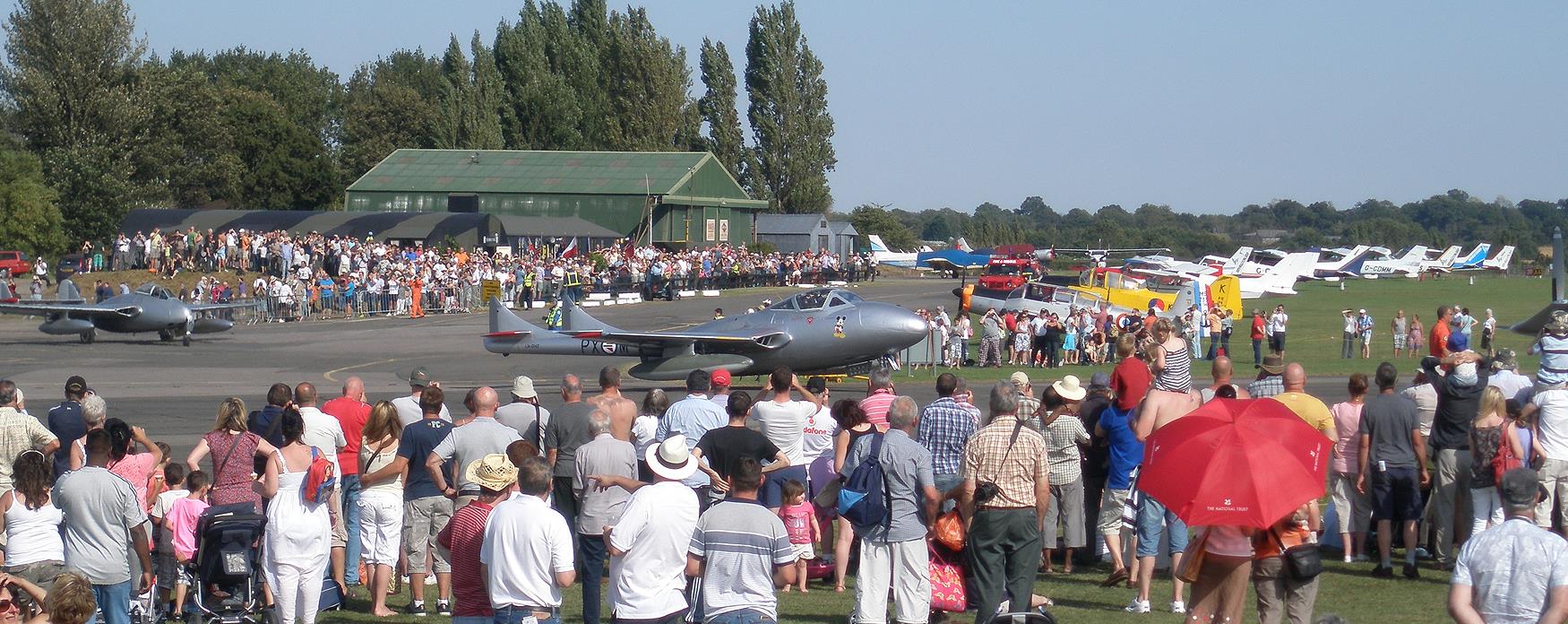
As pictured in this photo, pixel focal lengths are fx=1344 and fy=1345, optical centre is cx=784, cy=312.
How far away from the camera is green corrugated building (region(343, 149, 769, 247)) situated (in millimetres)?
69000

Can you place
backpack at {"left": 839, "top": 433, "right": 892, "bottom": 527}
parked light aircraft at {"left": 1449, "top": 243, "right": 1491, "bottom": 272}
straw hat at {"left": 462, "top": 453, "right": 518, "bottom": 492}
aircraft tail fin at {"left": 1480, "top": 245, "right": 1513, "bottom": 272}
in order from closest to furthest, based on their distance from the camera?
straw hat at {"left": 462, "top": 453, "right": 518, "bottom": 492} < backpack at {"left": 839, "top": 433, "right": 892, "bottom": 527} < aircraft tail fin at {"left": 1480, "top": 245, "right": 1513, "bottom": 272} < parked light aircraft at {"left": 1449, "top": 243, "right": 1491, "bottom": 272}

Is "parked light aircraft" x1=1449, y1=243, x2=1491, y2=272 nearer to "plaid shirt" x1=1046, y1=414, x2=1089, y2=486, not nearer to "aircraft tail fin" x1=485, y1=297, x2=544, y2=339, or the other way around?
"aircraft tail fin" x1=485, y1=297, x2=544, y2=339

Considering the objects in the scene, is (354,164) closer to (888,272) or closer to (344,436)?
(888,272)

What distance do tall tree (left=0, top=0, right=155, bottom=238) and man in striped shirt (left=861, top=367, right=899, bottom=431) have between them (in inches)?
2324

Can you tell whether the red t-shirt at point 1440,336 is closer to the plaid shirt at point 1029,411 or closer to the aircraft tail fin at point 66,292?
the plaid shirt at point 1029,411

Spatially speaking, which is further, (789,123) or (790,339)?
(789,123)

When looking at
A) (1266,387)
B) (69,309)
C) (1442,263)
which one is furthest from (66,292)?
(1442,263)

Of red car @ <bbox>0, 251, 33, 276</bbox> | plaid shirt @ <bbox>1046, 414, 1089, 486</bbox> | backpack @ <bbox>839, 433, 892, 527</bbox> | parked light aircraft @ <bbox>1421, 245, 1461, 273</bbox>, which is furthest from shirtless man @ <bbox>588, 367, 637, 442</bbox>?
parked light aircraft @ <bbox>1421, 245, 1461, 273</bbox>

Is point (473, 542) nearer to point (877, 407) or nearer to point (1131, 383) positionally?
point (877, 407)

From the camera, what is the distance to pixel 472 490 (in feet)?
27.9

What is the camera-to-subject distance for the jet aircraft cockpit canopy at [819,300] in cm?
2461

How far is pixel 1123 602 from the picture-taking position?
31.4ft

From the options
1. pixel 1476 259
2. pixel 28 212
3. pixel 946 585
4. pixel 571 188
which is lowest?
pixel 946 585

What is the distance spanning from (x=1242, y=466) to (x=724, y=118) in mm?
80401
